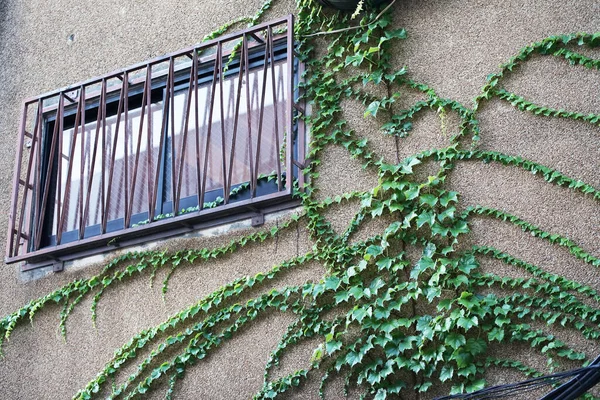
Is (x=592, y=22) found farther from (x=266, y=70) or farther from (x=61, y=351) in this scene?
(x=61, y=351)

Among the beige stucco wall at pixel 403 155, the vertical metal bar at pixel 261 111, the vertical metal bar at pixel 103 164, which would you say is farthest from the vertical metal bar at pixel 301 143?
the vertical metal bar at pixel 103 164

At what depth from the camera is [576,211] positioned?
14.0 feet

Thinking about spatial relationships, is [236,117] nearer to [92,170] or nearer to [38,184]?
[92,170]

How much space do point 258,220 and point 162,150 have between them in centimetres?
80

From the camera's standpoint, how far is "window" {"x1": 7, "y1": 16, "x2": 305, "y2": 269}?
5066 millimetres

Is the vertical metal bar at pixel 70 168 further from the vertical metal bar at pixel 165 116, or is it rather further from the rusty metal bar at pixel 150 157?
the vertical metal bar at pixel 165 116

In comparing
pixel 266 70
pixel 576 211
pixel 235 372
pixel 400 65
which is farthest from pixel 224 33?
pixel 576 211

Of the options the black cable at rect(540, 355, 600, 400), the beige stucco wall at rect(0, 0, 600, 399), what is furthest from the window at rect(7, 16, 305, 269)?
the black cable at rect(540, 355, 600, 400)

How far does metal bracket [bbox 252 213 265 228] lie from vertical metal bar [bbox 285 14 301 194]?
11.0 inches

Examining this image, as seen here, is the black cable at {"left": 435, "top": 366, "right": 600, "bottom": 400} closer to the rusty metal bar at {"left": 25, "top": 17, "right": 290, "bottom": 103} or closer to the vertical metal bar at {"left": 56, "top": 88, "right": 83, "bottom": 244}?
the rusty metal bar at {"left": 25, "top": 17, "right": 290, "bottom": 103}

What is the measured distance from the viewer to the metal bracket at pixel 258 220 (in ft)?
16.2

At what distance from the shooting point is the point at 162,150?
5293 millimetres

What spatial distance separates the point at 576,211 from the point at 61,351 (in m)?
3.07

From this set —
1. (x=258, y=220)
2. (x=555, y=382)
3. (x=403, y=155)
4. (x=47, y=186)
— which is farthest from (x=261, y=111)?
(x=555, y=382)
